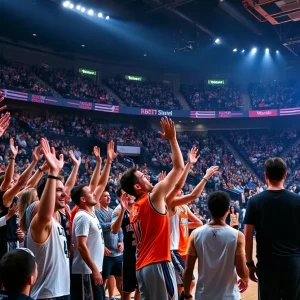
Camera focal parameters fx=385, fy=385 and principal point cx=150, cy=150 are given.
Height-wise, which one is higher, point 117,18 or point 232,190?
point 117,18

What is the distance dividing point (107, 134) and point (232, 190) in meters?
9.50

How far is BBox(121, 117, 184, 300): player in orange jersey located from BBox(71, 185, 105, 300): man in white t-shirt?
2.44 feet

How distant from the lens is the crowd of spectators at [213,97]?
101 feet

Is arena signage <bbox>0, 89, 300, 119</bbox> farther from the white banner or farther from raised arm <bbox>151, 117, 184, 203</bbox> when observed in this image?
raised arm <bbox>151, 117, 184, 203</bbox>

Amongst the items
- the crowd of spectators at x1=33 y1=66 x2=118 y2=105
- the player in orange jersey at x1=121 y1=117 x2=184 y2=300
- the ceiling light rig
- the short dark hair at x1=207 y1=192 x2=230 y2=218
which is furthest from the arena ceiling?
the short dark hair at x1=207 y1=192 x2=230 y2=218

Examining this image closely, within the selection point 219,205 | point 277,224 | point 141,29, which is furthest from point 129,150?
point 219,205

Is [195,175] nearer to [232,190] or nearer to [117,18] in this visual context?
[232,190]

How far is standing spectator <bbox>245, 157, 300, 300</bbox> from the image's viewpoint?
3207 millimetres

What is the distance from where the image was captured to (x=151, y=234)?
3262mm

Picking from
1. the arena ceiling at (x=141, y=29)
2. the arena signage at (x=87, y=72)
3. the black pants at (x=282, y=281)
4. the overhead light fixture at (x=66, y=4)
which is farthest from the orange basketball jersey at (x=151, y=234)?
the arena signage at (x=87, y=72)

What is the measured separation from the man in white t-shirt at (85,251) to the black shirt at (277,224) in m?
1.63

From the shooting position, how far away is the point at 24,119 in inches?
874

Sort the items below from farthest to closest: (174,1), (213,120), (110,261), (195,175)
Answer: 1. (213,120)
2. (195,175)
3. (174,1)
4. (110,261)

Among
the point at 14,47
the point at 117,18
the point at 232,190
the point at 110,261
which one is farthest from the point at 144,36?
the point at 110,261
